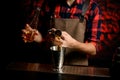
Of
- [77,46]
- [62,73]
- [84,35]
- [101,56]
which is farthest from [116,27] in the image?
[62,73]

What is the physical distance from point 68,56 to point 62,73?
3.05 ft

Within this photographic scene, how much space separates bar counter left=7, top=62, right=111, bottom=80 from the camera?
74.5 inches

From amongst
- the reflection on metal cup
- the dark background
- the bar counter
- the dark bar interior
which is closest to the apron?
the bar counter

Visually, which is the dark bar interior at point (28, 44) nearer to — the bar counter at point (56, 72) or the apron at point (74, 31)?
the apron at point (74, 31)

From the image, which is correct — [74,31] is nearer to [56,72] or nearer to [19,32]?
[56,72]

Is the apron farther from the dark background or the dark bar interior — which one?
the dark background

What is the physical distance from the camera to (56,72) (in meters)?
1.99

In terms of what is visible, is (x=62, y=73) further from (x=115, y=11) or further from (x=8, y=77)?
(x=115, y=11)

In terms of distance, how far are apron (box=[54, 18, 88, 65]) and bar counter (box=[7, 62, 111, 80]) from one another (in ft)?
2.21

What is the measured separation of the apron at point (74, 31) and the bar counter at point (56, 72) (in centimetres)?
67

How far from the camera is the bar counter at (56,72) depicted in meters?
1.89

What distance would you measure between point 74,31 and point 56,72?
106 centimetres

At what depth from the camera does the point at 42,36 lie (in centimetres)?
302

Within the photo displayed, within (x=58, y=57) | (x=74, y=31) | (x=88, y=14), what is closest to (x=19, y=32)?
(x=74, y=31)
